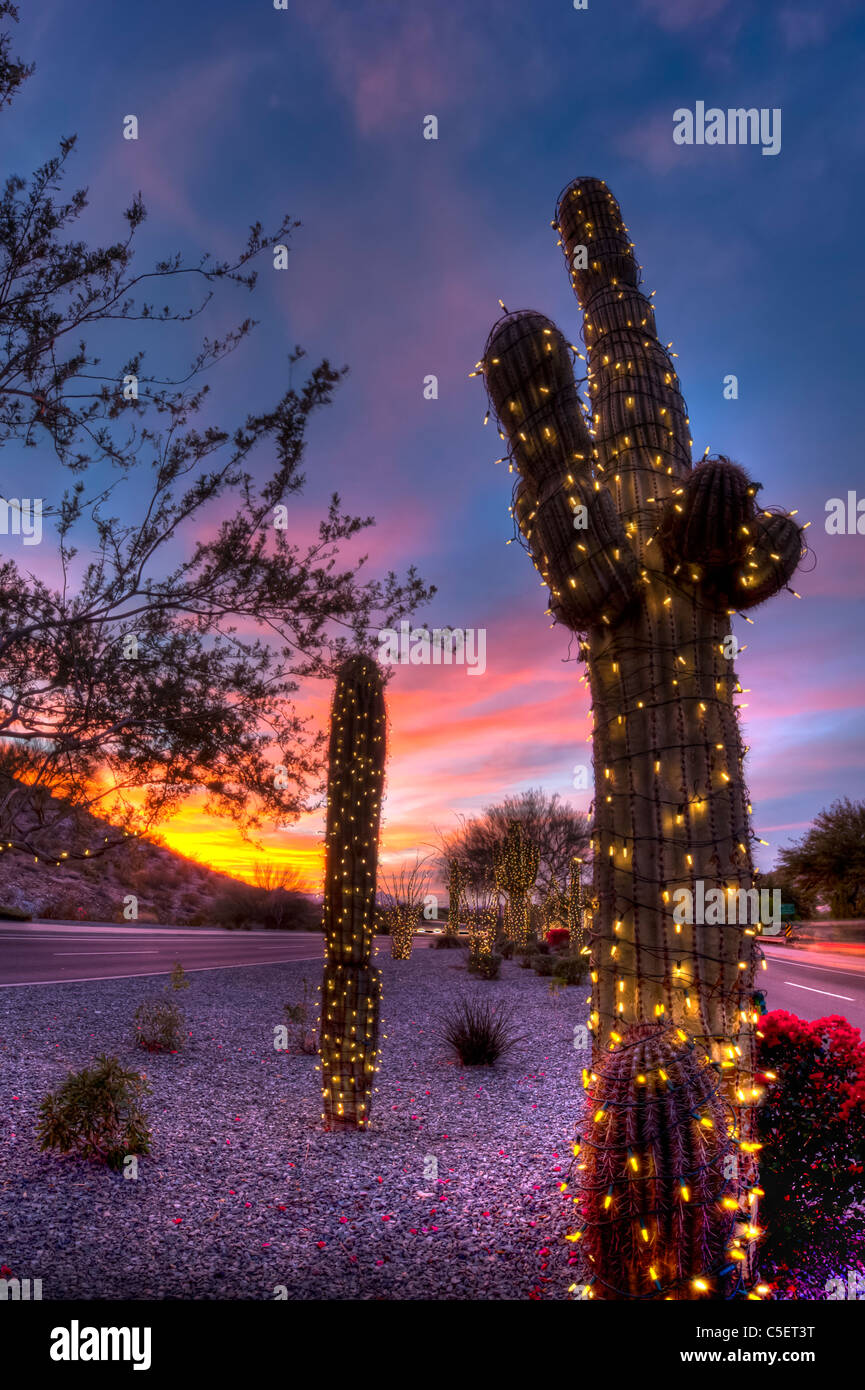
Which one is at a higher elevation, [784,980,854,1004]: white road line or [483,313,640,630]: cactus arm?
[483,313,640,630]: cactus arm

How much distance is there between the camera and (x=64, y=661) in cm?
544

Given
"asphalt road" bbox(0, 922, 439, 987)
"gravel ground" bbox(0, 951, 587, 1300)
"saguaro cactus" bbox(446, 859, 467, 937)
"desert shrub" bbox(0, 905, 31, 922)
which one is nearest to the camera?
"gravel ground" bbox(0, 951, 587, 1300)

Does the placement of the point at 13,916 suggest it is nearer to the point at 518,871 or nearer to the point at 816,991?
the point at 518,871

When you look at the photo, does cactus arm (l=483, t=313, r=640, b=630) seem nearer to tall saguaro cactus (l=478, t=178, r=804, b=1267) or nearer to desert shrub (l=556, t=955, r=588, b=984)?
tall saguaro cactus (l=478, t=178, r=804, b=1267)

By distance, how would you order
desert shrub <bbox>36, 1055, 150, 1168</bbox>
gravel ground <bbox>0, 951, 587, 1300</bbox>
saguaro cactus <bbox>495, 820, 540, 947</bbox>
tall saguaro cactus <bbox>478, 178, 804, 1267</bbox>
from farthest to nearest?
saguaro cactus <bbox>495, 820, 540, 947</bbox>
desert shrub <bbox>36, 1055, 150, 1168</bbox>
gravel ground <bbox>0, 951, 587, 1300</bbox>
tall saguaro cactus <bbox>478, 178, 804, 1267</bbox>

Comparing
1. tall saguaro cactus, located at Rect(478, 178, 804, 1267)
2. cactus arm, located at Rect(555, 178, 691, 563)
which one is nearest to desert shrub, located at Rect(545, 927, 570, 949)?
tall saguaro cactus, located at Rect(478, 178, 804, 1267)

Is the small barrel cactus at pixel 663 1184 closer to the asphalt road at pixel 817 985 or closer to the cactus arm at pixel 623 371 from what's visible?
the cactus arm at pixel 623 371

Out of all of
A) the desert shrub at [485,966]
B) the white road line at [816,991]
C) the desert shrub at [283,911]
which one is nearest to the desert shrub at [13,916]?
the desert shrub at [283,911]

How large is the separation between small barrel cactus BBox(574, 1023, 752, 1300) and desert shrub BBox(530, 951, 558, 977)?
15.9 meters

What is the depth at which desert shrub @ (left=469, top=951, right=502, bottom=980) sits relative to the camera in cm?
1691

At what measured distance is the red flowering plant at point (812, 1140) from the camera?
11.8 feet
